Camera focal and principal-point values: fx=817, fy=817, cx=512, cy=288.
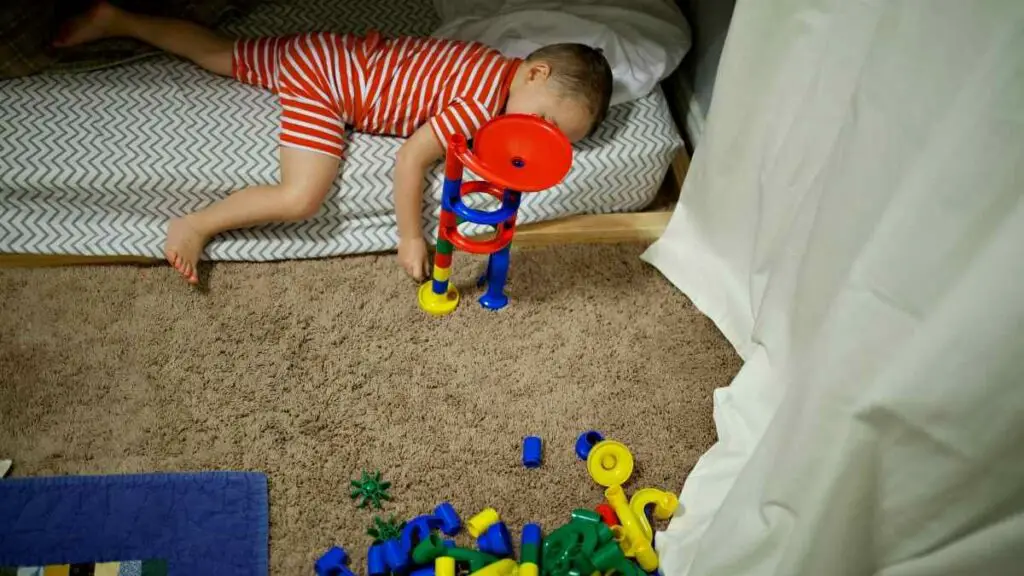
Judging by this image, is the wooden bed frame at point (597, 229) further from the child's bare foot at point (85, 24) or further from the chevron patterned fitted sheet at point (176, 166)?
the child's bare foot at point (85, 24)

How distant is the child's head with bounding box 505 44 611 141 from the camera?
4.14 ft

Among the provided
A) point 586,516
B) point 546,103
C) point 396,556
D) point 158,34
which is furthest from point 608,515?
point 158,34

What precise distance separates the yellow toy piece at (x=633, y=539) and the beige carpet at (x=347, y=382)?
0.16ft

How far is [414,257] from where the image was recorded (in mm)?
1331

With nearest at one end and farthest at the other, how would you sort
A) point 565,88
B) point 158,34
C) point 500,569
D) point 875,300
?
1. point 875,300
2. point 500,569
3. point 565,88
4. point 158,34

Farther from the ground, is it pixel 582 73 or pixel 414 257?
pixel 582 73

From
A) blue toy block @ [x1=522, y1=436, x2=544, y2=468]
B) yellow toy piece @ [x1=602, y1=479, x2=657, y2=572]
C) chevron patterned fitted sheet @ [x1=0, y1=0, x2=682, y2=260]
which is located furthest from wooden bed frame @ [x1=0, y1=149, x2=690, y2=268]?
yellow toy piece @ [x1=602, y1=479, x2=657, y2=572]

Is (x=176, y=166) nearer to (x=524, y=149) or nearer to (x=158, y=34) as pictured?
(x=158, y=34)

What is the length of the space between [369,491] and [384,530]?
0.06 metres

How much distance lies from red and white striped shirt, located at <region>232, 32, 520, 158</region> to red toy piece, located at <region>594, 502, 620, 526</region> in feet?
1.98

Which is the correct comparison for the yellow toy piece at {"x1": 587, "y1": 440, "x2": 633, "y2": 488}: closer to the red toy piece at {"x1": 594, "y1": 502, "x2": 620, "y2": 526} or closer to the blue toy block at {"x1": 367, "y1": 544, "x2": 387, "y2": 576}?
the red toy piece at {"x1": 594, "y1": 502, "x2": 620, "y2": 526}

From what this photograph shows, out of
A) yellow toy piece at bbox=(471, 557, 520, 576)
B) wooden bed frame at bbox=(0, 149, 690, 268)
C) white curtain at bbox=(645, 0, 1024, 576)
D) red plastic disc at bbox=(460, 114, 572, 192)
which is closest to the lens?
white curtain at bbox=(645, 0, 1024, 576)

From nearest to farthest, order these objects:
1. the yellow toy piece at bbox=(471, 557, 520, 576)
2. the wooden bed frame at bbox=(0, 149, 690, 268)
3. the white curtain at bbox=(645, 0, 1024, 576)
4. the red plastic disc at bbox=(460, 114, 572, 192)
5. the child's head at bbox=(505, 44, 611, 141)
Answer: the white curtain at bbox=(645, 0, 1024, 576)
the yellow toy piece at bbox=(471, 557, 520, 576)
the red plastic disc at bbox=(460, 114, 572, 192)
the child's head at bbox=(505, 44, 611, 141)
the wooden bed frame at bbox=(0, 149, 690, 268)

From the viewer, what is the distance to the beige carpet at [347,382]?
1.12 m
